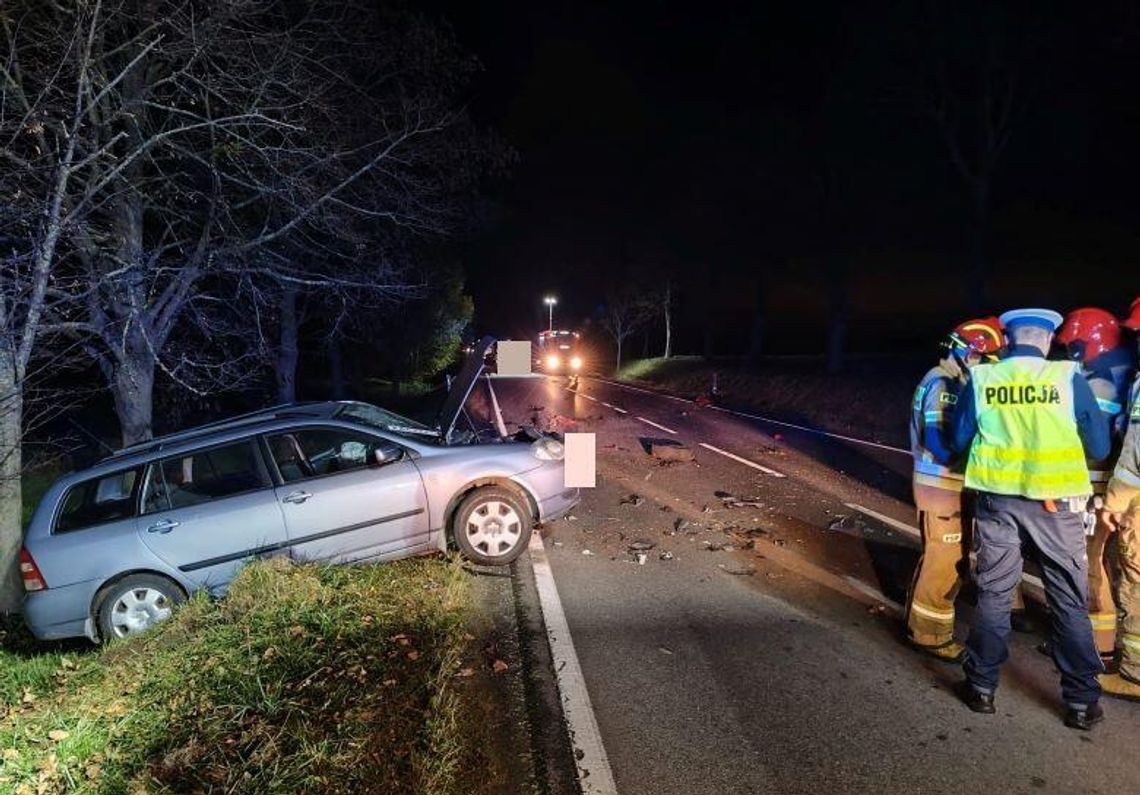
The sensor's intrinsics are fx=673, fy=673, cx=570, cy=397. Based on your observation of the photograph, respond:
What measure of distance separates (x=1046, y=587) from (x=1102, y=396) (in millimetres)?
1603

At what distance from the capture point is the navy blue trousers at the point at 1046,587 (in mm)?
3619

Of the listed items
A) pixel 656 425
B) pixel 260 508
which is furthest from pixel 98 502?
pixel 656 425

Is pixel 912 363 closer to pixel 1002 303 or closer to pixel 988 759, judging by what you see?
pixel 1002 303

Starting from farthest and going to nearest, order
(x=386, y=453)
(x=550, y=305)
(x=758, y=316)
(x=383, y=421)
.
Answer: (x=550, y=305) < (x=758, y=316) < (x=383, y=421) < (x=386, y=453)

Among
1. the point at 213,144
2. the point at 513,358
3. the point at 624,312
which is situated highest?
the point at 213,144

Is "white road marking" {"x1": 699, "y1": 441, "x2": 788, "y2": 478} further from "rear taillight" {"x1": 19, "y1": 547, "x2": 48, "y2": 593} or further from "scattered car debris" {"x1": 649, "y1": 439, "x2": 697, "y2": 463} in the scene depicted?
"rear taillight" {"x1": 19, "y1": 547, "x2": 48, "y2": 593}

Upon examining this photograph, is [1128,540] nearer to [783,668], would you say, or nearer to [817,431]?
[783,668]

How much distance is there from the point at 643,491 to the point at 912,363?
14123 mm

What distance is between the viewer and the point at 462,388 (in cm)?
657

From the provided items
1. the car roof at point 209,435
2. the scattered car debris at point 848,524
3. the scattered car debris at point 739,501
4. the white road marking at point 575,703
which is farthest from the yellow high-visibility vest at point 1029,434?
the car roof at point 209,435

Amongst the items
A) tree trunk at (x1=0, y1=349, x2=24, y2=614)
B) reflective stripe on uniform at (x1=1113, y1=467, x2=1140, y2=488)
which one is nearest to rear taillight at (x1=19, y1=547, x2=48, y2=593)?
tree trunk at (x1=0, y1=349, x2=24, y2=614)

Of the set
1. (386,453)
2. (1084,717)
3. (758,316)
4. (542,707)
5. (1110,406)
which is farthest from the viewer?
(758,316)

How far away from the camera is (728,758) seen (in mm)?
3395

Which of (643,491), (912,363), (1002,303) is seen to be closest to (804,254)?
(912,363)
